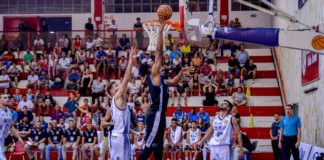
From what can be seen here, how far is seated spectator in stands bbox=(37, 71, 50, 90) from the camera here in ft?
89.7

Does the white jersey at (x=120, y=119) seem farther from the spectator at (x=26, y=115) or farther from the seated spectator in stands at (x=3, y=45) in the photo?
the seated spectator in stands at (x=3, y=45)

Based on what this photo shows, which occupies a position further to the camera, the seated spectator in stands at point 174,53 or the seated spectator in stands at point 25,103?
the seated spectator in stands at point 174,53

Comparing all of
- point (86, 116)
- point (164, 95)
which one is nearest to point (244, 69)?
point (86, 116)

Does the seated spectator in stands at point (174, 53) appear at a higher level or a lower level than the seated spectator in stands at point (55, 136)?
higher

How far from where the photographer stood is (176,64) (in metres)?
26.6

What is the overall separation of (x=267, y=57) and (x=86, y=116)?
928 cm

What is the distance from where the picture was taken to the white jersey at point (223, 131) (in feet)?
42.2

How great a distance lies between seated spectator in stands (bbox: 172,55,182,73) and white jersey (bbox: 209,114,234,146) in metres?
13.3

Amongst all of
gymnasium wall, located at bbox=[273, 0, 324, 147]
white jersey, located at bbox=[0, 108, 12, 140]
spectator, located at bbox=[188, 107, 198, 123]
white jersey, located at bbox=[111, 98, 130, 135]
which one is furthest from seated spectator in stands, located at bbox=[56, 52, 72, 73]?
white jersey, located at bbox=[111, 98, 130, 135]

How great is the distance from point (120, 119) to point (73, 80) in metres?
16.8

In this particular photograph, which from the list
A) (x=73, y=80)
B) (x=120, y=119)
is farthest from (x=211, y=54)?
(x=120, y=119)

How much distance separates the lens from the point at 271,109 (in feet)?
83.8

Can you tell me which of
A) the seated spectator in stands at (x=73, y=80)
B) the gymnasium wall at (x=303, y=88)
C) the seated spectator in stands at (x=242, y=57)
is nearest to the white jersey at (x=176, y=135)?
the gymnasium wall at (x=303, y=88)

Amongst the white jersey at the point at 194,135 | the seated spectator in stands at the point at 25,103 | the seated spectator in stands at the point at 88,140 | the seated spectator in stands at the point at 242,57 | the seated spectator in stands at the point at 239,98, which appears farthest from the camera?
the seated spectator in stands at the point at 242,57
